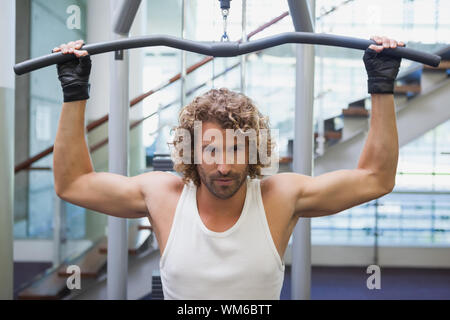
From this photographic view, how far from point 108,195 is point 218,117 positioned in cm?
32

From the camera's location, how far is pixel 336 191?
3.09ft

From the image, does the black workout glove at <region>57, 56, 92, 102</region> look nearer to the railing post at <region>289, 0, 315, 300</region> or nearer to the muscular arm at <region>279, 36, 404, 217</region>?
the muscular arm at <region>279, 36, 404, 217</region>

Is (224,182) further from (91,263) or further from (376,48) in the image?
(91,263)

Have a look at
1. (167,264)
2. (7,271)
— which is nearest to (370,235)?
(7,271)

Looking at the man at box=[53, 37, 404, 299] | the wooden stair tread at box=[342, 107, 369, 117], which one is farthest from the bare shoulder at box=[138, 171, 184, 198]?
the wooden stair tread at box=[342, 107, 369, 117]

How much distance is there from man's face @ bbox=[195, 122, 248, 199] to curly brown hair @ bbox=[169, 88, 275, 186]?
0.04 m

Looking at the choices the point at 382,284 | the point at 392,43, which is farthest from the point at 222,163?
the point at 382,284

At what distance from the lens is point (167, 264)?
0.92 m

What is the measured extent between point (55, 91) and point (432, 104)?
10.4 ft

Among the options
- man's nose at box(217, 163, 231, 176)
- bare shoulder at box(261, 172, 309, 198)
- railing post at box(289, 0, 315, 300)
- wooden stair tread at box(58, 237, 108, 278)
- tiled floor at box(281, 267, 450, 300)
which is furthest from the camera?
tiled floor at box(281, 267, 450, 300)

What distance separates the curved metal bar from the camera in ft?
2.92

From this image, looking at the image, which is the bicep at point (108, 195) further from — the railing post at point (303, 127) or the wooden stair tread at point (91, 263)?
the wooden stair tread at point (91, 263)

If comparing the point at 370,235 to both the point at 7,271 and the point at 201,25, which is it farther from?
the point at 7,271

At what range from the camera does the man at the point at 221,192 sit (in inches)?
35.3
